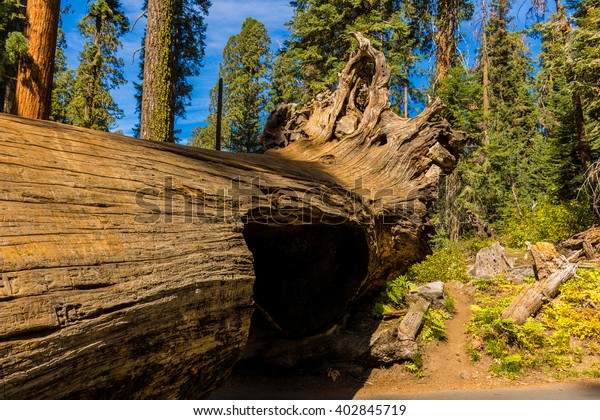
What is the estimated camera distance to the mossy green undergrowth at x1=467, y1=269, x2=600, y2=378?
7074mm

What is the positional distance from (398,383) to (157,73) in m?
7.68

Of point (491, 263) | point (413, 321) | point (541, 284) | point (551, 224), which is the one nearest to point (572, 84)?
point (551, 224)

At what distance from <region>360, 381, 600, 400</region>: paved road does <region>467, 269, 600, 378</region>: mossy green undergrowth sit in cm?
49

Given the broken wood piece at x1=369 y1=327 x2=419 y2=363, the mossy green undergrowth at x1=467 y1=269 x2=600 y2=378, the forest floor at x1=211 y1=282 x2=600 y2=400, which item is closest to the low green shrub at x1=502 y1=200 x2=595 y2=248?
the mossy green undergrowth at x1=467 y1=269 x2=600 y2=378

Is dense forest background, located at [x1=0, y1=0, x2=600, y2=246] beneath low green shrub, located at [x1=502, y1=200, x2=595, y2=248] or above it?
above

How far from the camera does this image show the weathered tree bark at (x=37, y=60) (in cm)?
720

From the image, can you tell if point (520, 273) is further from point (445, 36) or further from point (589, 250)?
point (445, 36)

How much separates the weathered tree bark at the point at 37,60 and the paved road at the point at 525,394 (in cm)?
788

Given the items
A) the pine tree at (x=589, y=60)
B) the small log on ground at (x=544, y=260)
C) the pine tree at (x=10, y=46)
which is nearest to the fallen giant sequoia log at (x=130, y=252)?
the pine tree at (x=10, y=46)

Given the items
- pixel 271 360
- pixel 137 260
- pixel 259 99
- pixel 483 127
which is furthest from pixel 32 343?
pixel 259 99

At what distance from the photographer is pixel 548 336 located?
25.7ft

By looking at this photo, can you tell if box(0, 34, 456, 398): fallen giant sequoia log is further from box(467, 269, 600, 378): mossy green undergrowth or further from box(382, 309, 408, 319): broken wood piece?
box(467, 269, 600, 378): mossy green undergrowth

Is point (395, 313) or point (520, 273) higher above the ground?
point (520, 273)

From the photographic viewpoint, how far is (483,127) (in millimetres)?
19109
